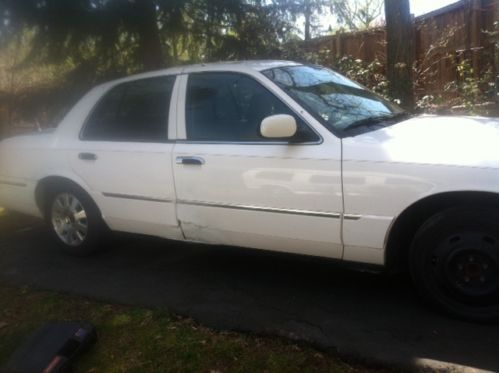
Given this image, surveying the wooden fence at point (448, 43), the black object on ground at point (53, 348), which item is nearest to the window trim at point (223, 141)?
the black object on ground at point (53, 348)

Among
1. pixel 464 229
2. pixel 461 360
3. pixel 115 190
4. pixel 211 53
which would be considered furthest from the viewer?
pixel 211 53

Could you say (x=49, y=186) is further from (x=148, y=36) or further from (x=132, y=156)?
(x=148, y=36)

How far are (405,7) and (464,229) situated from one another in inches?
182

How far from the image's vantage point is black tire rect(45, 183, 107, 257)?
190 inches

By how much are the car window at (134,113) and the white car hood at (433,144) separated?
1672mm

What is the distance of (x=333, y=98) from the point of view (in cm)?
401

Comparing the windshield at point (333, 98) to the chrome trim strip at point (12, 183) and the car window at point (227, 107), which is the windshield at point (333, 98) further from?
the chrome trim strip at point (12, 183)

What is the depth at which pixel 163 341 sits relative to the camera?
3.34m

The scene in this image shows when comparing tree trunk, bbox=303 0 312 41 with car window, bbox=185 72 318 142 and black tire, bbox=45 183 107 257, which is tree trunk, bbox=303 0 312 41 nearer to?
car window, bbox=185 72 318 142

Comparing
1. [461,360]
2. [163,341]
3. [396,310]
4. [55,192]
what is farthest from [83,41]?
[461,360]

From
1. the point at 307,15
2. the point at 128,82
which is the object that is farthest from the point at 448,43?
the point at 128,82

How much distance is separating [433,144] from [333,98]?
1009 mm

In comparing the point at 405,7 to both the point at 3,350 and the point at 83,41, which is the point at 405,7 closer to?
the point at 83,41

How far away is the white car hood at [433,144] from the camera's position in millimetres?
3061
